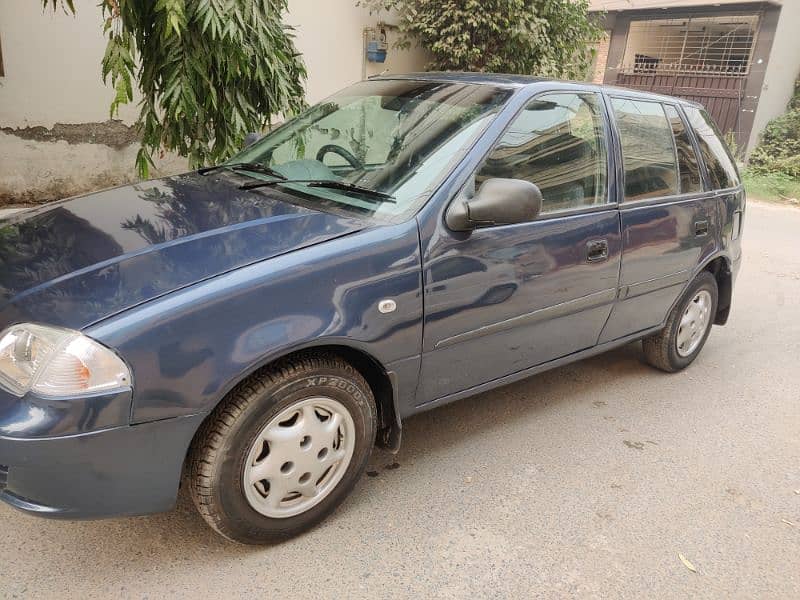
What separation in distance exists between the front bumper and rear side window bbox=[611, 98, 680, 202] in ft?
8.04

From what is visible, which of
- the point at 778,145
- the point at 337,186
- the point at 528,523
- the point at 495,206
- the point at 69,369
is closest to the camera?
the point at 69,369

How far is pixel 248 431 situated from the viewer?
2115 mm

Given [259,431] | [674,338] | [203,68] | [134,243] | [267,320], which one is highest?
[203,68]

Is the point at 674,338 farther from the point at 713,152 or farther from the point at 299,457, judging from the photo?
the point at 299,457

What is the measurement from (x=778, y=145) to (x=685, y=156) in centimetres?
1216

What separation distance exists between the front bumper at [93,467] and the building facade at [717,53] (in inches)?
558

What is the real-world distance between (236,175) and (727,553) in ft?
8.61

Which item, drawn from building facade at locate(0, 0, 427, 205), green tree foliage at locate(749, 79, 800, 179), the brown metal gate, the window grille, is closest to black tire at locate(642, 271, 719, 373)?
building facade at locate(0, 0, 427, 205)

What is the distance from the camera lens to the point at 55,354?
6.04 ft

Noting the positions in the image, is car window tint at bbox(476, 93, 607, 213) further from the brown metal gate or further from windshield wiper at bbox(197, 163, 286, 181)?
the brown metal gate

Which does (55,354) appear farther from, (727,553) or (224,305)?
(727,553)

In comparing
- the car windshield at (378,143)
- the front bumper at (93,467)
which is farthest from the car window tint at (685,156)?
the front bumper at (93,467)

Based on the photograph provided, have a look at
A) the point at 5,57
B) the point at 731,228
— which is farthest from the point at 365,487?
the point at 5,57

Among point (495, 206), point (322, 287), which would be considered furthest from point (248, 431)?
point (495, 206)
